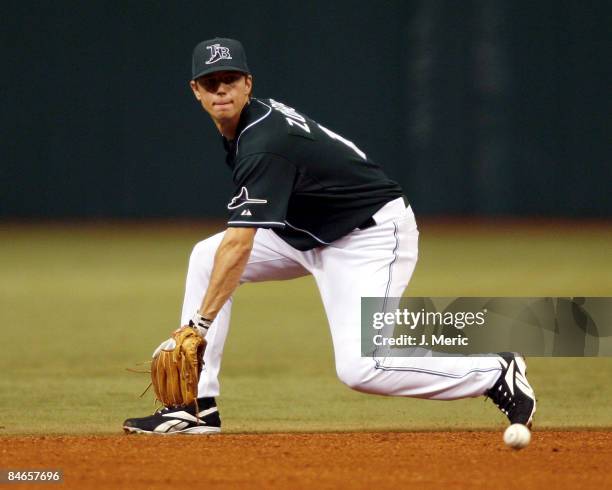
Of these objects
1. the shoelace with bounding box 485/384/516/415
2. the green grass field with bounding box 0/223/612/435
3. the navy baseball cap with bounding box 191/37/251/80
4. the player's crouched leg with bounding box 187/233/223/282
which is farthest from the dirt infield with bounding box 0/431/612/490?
the navy baseball cap with bounding box 191/37/251/80

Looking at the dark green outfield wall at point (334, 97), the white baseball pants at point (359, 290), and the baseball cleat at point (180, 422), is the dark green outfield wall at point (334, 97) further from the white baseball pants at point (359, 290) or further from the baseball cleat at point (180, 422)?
the baseball cleat at point (180, 422)

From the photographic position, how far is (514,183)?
15.8 metres

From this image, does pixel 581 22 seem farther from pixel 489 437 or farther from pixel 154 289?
pixel 489 437

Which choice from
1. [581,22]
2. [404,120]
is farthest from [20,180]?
[581,22]

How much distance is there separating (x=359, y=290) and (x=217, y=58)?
3.56 ft

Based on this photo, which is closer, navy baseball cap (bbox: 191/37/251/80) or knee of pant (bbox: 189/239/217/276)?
navy baseball cap (bbox: 191/37/251/80)

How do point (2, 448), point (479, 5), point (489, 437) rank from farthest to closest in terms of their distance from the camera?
point (479, 5) → point (489, 437) → point (2, 448)

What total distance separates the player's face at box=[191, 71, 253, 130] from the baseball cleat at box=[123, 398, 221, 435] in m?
1.22

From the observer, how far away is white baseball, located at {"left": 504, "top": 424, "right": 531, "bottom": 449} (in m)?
4.27

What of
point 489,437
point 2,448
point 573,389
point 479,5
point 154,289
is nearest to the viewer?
point 2,448

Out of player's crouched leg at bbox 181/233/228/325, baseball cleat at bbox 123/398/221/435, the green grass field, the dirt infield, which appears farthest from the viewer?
the green grass field

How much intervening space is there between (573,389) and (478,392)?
1.52 metres

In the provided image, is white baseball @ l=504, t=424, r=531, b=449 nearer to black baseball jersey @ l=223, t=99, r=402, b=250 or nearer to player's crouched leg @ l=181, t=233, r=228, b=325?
black baseball jersey @ l=223, t=99, r=402, b=250

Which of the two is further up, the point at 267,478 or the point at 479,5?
the point at 479,5
